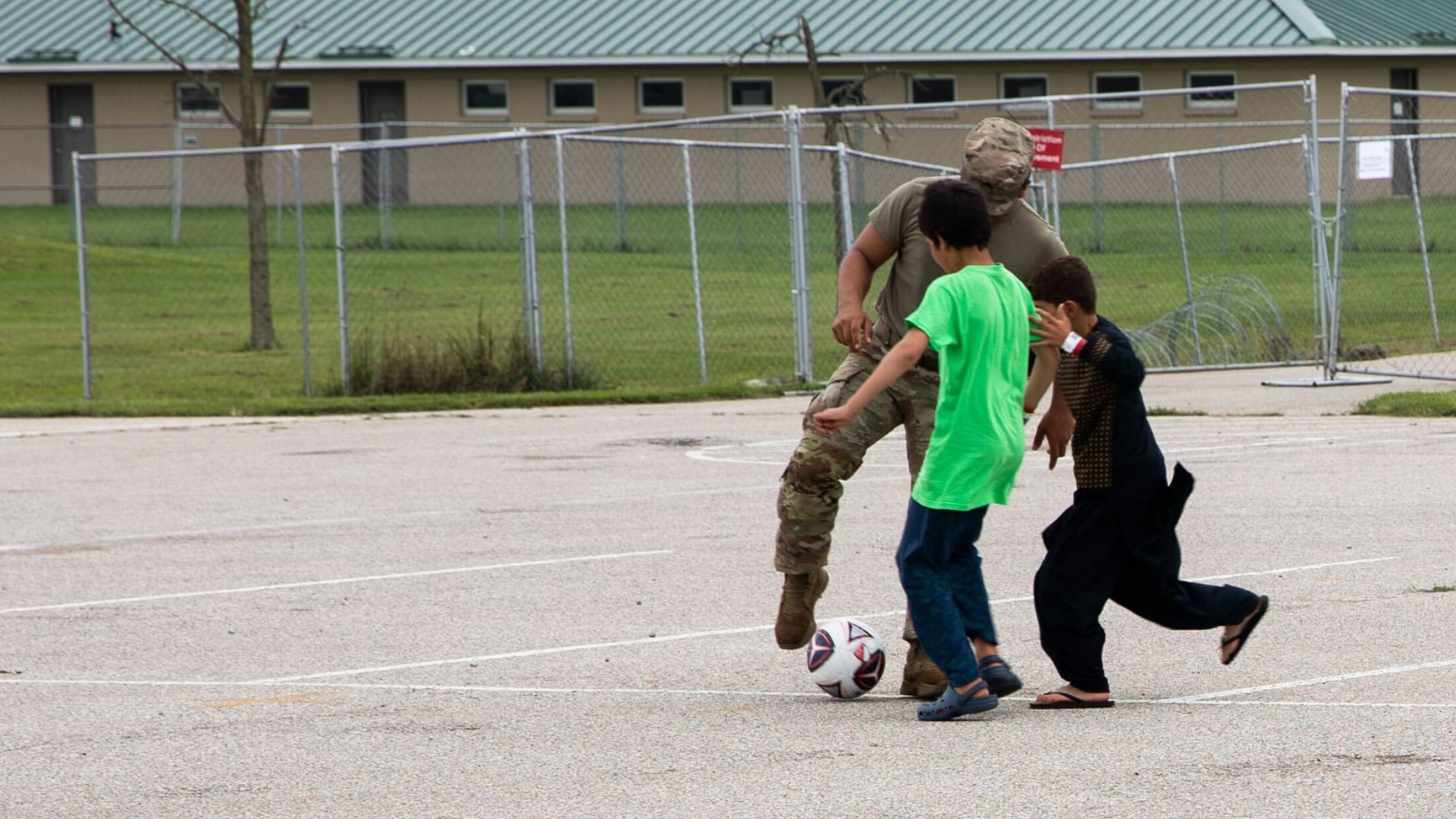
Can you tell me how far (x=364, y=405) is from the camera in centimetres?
1694

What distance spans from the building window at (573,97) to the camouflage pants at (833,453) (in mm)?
35964

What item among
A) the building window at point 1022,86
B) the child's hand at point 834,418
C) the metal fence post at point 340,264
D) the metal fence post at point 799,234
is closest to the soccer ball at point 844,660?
the child's hand at point 834,418

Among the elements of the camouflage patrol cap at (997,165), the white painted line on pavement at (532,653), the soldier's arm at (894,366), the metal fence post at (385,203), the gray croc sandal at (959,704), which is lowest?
the gray croc sandal at (959,704)

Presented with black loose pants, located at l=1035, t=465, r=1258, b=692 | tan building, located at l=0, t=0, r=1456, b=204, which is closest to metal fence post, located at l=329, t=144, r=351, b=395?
black loose pants, located at l=1035, t=465, r=1258, b=692

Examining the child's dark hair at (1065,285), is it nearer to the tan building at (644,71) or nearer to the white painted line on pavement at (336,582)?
the white painted line on pavement at (336,582)

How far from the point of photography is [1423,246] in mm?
18016

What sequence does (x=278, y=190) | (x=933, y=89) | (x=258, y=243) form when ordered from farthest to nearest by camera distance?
1. (x=933, y=89)
2. (x=278, y=190)
3. (x=258, y=243)

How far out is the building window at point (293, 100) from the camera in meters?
43.8

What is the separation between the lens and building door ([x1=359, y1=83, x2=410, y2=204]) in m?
39.3

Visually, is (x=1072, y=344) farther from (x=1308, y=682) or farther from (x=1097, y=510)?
(x=1308, y=682)

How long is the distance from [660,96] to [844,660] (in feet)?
119

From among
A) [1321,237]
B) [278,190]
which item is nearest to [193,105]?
[278,190]

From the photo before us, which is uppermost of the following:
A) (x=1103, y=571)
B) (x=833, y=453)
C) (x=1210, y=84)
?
(x=1210, y=84)

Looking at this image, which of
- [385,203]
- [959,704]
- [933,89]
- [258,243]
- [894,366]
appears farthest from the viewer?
[933,89]
